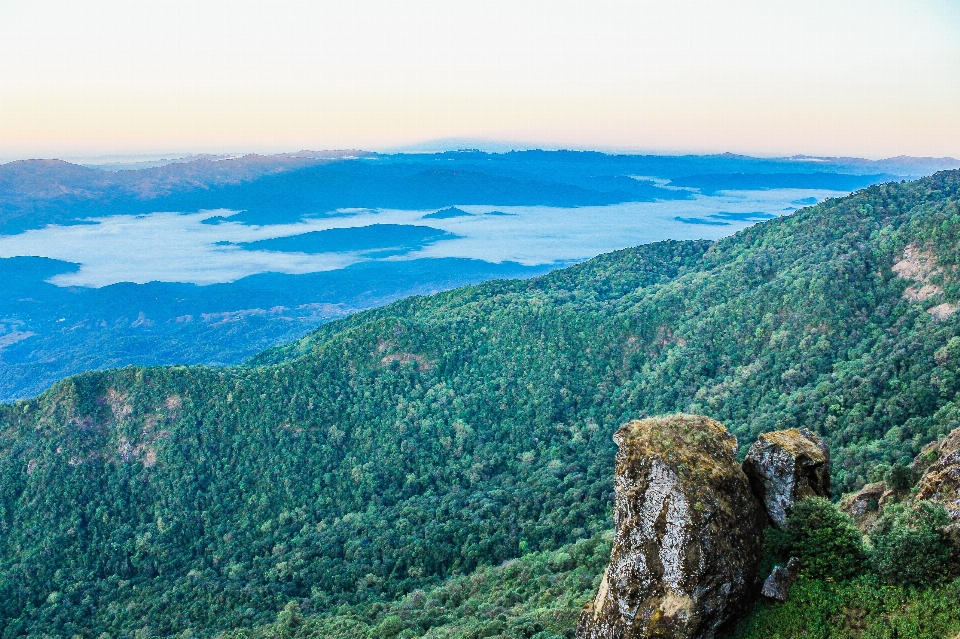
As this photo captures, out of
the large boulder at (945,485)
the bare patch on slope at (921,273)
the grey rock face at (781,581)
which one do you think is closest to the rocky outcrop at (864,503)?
the large boulder at (945,485)

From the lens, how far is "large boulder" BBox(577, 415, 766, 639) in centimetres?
2447

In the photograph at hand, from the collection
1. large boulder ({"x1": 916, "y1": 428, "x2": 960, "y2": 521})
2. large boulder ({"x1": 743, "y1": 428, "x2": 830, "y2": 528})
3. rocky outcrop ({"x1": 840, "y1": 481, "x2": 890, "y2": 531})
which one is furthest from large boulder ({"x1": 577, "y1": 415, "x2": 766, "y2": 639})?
rocky outcrop ({"x1": 840, "y1": 481, "x2": 890, "y2": 531})

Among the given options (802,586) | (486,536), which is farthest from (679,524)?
(486,536)

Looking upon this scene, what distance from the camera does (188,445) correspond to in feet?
280

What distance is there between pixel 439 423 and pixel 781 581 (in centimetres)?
6680

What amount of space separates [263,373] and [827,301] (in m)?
74.7

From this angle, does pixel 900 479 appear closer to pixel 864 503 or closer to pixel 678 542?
pixel 864 503

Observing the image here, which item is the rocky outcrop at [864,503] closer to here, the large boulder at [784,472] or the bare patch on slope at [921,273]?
the large boulder at [784,472]

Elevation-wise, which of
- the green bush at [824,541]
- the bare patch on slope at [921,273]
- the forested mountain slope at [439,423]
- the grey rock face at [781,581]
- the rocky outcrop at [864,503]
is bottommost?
the forested mountain slope at [439,423]

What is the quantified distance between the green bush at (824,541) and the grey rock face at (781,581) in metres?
0.39

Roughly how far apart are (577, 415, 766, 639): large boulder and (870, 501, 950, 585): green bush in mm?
4399

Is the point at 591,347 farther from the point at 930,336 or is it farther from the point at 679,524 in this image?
the point at 679,524

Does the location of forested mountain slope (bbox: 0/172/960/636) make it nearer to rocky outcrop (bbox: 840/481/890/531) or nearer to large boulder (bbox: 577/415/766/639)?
rocky outcrop (bbox: 840/481/890/531)

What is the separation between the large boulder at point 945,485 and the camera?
24.0 metres
